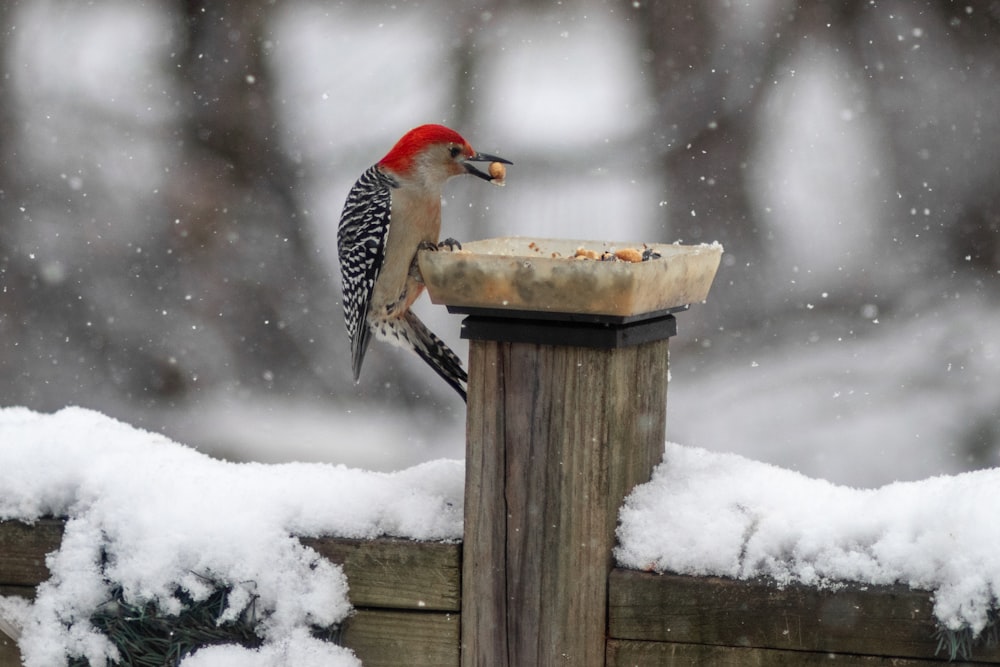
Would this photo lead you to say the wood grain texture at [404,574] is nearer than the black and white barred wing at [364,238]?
Yes

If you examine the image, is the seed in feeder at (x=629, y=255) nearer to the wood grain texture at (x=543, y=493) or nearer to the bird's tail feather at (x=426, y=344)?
the wood grain texture at (x=543, y=493)

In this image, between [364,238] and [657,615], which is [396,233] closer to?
[364,238]

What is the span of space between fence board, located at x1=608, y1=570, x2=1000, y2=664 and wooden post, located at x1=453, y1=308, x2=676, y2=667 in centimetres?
5

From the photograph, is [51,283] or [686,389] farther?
[51,283]

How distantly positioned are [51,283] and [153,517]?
473cm

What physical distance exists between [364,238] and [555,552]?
1.48 meters

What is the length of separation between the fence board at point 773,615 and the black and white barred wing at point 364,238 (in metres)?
1.42

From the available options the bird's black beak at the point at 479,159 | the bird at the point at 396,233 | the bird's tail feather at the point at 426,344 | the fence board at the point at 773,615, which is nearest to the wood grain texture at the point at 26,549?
the fence board at the point at 773,615

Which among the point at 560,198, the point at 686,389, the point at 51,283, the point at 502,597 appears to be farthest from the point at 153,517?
the point at 51,283

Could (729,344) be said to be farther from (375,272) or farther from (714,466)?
(714,466)

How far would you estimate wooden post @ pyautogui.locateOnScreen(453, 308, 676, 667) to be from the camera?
168 centimetres

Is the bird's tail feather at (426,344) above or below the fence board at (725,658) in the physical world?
above

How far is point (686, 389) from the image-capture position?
579 cm

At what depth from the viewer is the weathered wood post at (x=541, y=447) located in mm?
1665
